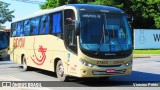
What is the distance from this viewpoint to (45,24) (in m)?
16.8

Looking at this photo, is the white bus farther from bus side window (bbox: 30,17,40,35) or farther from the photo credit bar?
bus side window (bbox: 30,17,40,35)

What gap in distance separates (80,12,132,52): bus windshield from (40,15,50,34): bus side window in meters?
3.57

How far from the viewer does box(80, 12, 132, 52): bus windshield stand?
1283 centimetres

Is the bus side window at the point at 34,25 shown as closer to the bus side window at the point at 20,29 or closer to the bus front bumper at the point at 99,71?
the bus side window at the point at 20,29

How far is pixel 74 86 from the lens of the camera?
12922 mm

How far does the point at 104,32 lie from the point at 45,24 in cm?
442

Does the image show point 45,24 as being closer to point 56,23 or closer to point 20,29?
point 56,23

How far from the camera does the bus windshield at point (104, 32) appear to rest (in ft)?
42.1

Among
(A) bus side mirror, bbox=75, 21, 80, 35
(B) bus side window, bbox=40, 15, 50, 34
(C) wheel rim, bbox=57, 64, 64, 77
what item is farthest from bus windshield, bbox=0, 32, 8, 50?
(A) bus side mirror, bbox=75, 21, 80, 35

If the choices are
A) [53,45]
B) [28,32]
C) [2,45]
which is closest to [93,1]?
[2,45]

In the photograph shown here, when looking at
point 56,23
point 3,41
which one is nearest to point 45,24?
point 56,23

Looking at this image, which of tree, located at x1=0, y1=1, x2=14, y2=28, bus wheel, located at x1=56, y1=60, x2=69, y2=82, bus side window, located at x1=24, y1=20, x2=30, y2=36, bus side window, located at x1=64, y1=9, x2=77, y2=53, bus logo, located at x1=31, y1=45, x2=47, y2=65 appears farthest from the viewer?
tree, located at x1=0, y1=1, x2=14, y2=28

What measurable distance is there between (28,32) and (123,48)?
7799 mm

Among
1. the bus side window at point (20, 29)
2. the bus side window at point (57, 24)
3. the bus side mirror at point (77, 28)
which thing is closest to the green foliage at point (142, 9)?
the bus side window at point (20, 29)
